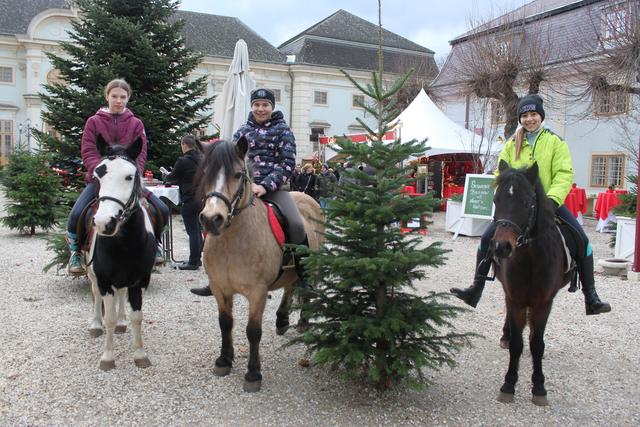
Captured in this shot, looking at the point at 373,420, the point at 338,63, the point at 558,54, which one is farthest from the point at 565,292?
the point at 338,63

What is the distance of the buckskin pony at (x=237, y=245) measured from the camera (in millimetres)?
3955

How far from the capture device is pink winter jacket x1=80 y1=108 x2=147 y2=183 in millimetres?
5016

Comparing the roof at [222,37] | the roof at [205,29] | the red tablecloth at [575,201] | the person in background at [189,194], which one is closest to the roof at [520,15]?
the red tablecloth at [575,201]

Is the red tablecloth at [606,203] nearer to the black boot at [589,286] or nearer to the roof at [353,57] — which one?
the black boot at [589,286]

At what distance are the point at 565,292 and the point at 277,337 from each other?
17.2 feet

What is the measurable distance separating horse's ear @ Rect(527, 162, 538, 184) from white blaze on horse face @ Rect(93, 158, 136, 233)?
10.5 feet

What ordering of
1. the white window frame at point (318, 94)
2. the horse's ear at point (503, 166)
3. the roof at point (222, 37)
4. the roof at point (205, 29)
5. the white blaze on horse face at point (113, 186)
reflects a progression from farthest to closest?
the white window frame at point (318, 94) < the roof at point (222, 37) < the roof at point (205, 29) < the horse's ear at point (503, 166) < the white blaze on horse face at point (113, 186)

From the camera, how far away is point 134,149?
15.3ft

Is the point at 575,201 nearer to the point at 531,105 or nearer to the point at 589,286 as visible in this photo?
the point at 589,286

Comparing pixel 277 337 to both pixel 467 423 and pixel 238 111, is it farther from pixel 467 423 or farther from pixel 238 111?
pixel 238 111

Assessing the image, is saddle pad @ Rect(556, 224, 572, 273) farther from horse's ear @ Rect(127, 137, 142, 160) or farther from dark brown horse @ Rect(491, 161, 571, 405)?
horse's ear @ Rect(127, 137, 142, 160)

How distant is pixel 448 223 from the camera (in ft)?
49.0

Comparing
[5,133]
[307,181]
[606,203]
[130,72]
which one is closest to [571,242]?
[307,181]

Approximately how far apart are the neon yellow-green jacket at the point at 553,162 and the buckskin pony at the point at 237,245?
2083mm
